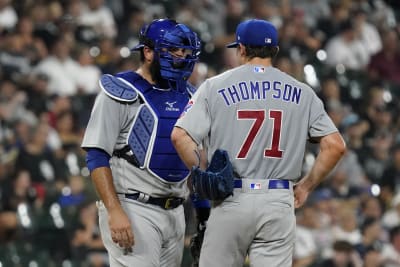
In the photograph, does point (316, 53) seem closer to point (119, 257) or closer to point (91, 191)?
point (91, 191)

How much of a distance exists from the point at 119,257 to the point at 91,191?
474cm

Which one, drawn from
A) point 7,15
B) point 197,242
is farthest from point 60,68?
point 197,242

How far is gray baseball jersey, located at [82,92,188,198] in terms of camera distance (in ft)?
17.9

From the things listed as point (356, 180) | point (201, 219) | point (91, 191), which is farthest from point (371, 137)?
point (201, 219)

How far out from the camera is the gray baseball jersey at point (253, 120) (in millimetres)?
5207

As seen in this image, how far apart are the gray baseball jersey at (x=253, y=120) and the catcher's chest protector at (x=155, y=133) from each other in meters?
0.36

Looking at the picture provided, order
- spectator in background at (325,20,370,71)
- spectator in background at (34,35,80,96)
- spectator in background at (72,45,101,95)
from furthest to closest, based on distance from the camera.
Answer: spectator in background at (325,20,370,71) < spectator in background at (72,45,101,95) < spectator in background at (34,35,80,96)

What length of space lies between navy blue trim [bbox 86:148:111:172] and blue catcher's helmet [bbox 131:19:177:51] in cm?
67

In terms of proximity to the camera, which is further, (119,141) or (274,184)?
(119,141)

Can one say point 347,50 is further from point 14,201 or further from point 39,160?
point 14,201

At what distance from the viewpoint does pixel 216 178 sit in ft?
→ 16.6

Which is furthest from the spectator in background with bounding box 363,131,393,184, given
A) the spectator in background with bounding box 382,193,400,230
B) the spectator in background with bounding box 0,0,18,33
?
the spectator in background with bounding box 0,0,18,33

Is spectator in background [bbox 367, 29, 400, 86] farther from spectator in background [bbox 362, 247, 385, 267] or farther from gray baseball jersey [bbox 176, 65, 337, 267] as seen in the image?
gray baseball jersey [bbox 176, 65, 337, 267]

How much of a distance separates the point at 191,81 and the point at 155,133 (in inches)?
264
